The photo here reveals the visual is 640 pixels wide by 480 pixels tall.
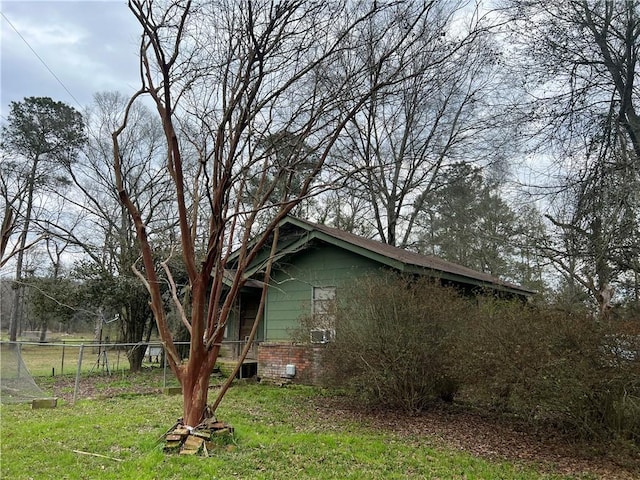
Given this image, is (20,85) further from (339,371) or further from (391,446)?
(391,446)

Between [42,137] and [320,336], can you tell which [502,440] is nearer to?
[320,336]

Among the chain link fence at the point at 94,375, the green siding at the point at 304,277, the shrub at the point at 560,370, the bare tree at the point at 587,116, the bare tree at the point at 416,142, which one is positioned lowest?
the chain link fence at the point at 94,375

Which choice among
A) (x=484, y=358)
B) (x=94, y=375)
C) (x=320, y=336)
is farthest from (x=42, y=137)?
(x=484, y=358)

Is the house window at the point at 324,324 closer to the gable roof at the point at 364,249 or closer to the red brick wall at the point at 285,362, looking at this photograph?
the red brick wall at the point at 285,362

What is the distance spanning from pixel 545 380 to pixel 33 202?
18.9 metres

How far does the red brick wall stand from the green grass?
121 inches

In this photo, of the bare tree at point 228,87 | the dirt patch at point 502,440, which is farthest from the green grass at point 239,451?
the bare tree at point 228,87

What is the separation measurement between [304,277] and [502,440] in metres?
6.86

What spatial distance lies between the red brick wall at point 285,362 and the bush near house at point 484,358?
2307 mm

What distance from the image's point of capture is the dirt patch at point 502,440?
5.29 m

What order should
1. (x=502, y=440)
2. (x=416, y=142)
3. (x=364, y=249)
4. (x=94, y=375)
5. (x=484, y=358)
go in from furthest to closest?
1. (x=416, y=142)
2. (x=94, y=375)
3. (x=364, y=249)
4. (x=502, y=440)
5. (x=484, y=358)

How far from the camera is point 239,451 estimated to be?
546 centimetres

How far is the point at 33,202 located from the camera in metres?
18.0

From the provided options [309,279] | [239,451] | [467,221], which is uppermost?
[467,221]
